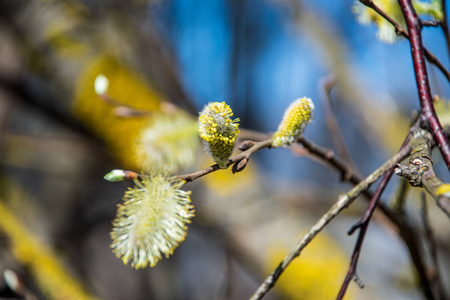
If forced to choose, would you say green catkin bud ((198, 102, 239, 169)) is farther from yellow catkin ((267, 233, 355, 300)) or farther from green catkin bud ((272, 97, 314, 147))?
yellow catkin ((267, 233, 355, 300))

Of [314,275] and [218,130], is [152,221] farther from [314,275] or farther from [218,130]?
[314,275]

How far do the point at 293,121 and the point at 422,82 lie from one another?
0.29 ft

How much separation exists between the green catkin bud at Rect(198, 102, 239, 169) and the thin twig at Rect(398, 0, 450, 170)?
13 centimetres

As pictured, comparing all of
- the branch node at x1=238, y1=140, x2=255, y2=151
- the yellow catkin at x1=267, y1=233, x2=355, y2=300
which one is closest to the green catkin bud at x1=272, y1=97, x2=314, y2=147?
the branch node at x1=238, y1=140, x2=255, y2=151

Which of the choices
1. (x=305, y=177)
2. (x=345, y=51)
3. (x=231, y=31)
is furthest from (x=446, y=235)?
(x=305, y=177)

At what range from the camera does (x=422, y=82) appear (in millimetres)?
253

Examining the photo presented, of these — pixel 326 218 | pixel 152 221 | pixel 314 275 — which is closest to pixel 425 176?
pixel 326 218

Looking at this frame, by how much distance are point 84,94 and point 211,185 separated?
1.20 feet

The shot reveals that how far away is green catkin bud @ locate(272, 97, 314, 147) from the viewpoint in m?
0.28

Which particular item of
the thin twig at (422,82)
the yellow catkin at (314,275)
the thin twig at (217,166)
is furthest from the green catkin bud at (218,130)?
the yellow catkin at (314,275)

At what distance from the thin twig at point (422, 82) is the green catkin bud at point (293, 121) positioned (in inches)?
2.8

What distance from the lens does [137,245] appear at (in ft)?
0.86

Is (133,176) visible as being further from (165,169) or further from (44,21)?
(44,21)

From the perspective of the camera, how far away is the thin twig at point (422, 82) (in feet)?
0.78
